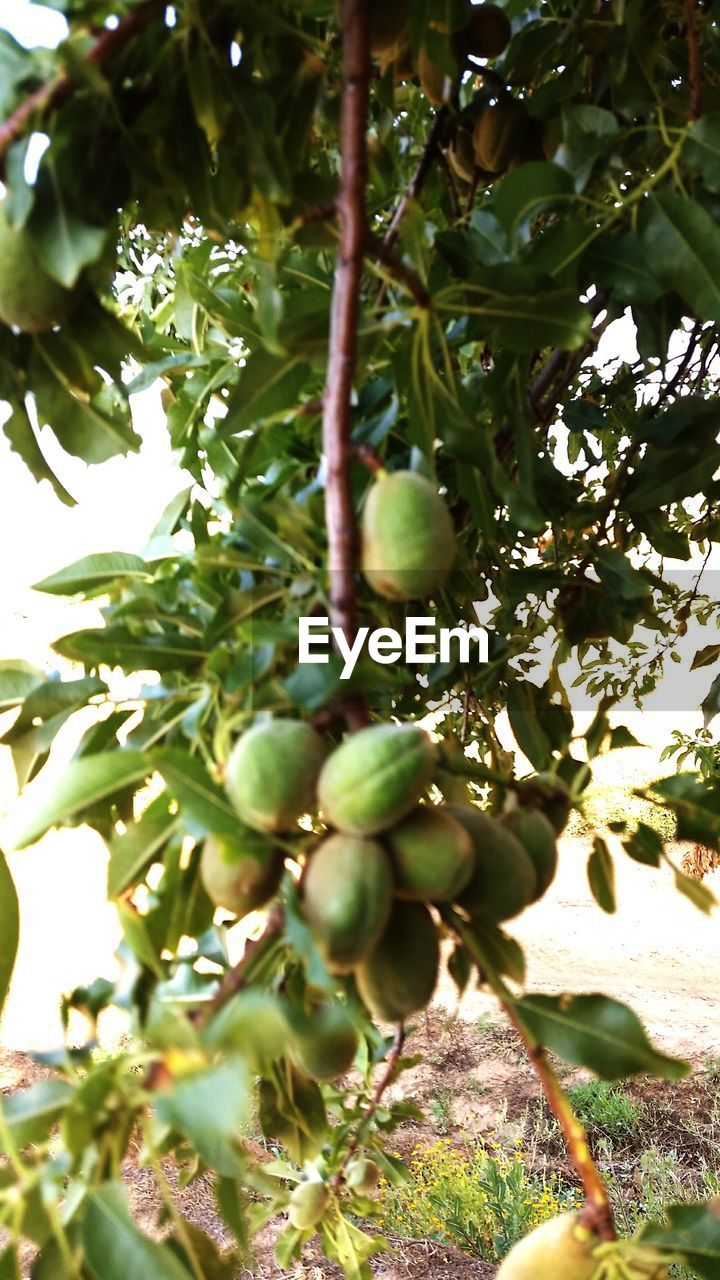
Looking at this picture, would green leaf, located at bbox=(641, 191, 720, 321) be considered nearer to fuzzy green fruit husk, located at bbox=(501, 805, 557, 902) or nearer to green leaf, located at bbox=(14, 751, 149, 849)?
fuzzy green fruit husk, located at bbox=(501, 805, 557, 902)

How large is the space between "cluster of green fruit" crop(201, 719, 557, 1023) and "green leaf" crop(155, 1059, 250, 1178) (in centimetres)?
10

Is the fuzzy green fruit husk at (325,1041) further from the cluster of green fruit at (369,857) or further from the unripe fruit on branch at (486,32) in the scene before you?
the unripe fruit on branch at (486,32)

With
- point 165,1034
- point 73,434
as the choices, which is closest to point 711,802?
point 165,1034

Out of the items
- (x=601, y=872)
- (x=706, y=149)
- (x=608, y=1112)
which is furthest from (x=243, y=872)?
(x=608, y=1112)

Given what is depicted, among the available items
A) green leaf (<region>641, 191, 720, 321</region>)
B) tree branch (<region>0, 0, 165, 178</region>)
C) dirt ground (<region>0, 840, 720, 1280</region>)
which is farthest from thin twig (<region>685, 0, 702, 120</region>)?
dirt ground (<region>0, 840, 720, 1280</region>)

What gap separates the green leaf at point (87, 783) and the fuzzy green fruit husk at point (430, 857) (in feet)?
0.48

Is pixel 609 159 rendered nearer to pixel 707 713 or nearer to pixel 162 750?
pixel 162 750

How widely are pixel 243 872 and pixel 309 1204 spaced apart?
1109mm

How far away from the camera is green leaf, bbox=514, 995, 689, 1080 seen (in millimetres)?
536

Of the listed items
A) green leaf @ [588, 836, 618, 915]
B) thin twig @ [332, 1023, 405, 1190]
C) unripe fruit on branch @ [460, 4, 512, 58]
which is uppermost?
unripe fruit on branch @ [460, 4, 512, 58]

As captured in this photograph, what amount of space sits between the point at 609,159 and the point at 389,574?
0.54m

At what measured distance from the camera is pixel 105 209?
0.63m

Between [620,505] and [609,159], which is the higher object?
[609,159]

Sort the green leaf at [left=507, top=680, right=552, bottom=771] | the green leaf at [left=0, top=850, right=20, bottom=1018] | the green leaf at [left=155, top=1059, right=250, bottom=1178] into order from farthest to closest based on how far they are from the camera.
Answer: the green leaf at [left=507, top=680, right=552, bottom=771] → the green leaf at [left=0, top=850, right=20, bottom=1018] → the green leaf at [left=155, top=1059, right=250, bottom=1178]
